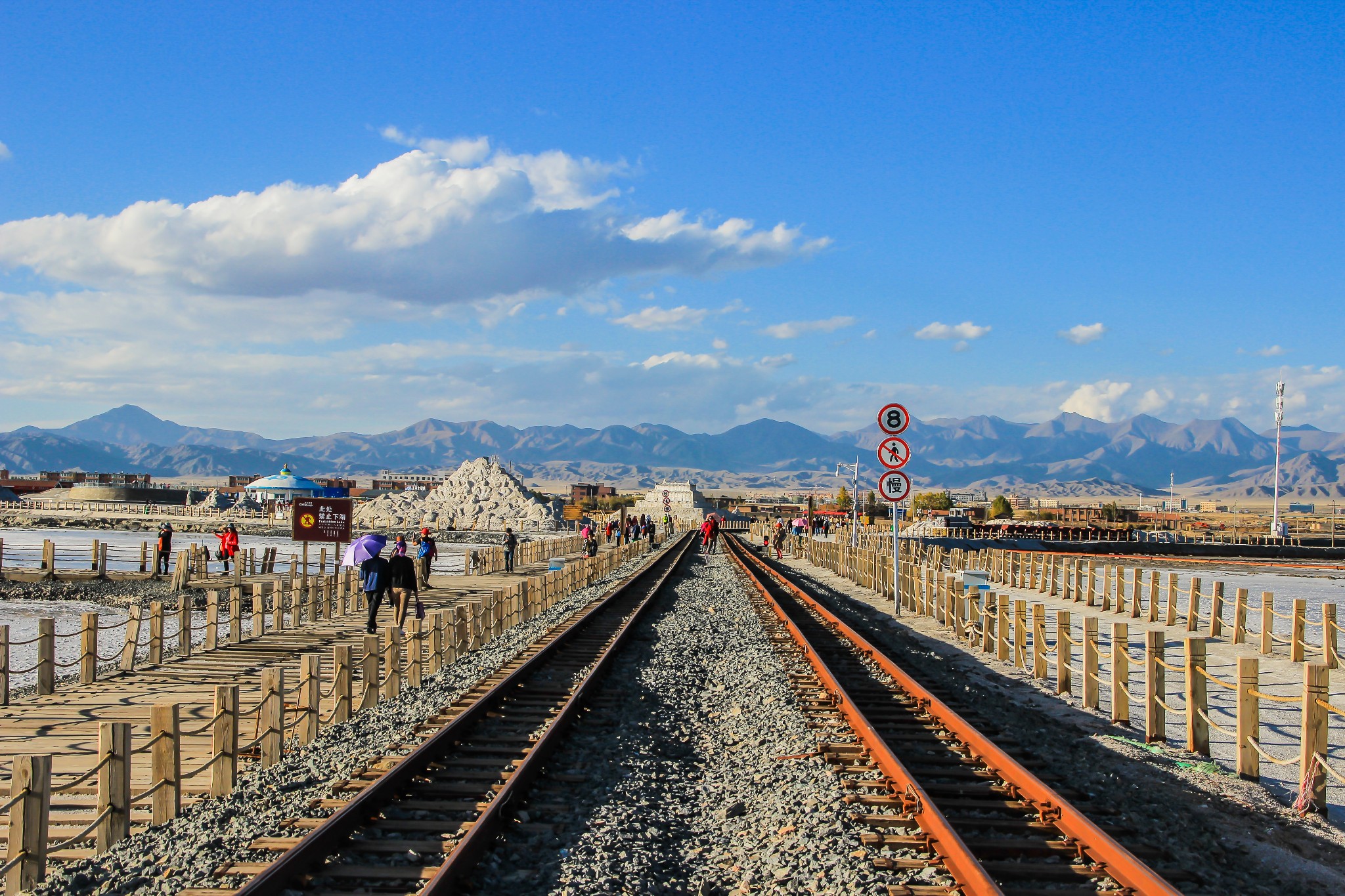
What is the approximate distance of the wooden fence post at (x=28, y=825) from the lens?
5.46 metres

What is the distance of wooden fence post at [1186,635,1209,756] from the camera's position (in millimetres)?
8758

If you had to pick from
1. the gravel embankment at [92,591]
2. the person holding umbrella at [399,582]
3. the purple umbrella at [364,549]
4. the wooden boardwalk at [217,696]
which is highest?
the purple umbrella at [364,549]

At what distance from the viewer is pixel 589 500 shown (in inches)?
6063

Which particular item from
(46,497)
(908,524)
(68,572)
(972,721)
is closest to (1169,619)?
(972,721)

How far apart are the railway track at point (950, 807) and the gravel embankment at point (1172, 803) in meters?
0.36

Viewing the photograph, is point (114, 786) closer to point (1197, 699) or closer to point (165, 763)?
point (165, 763)

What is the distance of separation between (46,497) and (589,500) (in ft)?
235

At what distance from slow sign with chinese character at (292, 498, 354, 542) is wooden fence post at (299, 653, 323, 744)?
47.3ft

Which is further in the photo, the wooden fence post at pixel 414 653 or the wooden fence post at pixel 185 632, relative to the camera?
the wooden fence post at pixel 185 632

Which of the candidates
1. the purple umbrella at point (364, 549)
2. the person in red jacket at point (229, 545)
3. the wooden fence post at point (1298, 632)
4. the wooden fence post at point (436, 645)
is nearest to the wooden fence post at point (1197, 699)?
the wooden fence post at point (1298, 632)

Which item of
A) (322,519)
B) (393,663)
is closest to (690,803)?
(393,663)

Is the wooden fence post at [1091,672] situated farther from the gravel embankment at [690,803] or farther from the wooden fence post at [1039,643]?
the gravel embankment at [690,803]

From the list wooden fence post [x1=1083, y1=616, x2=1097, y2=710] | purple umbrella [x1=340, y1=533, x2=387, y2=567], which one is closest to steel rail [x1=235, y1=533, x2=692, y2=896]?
purple umbrella [x1=340, y1=533, x2=387, y2=567]

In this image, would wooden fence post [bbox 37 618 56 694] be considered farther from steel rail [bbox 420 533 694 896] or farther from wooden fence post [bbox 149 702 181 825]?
wooden fence post [bbox 149 702 181 825]
